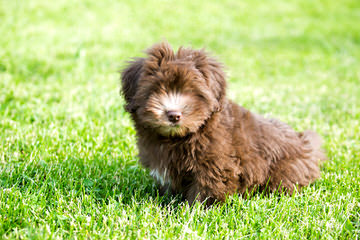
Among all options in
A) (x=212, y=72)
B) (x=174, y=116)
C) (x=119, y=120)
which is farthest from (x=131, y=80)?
(x=119, y=120)

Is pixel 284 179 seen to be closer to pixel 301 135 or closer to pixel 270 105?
pixel 301 135

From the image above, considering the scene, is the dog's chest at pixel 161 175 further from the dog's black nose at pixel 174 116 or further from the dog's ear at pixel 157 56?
the dog's ear at pixel 157 56

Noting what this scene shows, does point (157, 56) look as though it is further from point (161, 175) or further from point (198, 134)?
point (161, 175)

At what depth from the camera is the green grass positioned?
296cm

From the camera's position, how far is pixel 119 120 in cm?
546

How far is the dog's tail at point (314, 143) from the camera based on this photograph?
412 centimetres

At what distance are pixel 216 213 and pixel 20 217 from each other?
173 centimetres

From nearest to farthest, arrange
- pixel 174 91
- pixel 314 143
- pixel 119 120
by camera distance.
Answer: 1. pixel 174 91
2. pixel 314 143
3. pixel 119 120

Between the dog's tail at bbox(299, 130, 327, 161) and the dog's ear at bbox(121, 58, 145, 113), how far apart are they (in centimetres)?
220

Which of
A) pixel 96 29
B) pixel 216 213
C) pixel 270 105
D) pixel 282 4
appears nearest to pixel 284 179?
pixel 216 213

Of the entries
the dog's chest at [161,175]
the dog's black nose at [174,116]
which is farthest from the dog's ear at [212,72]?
the dog's chest at [161,175]

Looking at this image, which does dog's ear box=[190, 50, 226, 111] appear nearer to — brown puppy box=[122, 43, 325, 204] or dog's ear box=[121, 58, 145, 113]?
brown puppy box=[122, 43, 325, 204]

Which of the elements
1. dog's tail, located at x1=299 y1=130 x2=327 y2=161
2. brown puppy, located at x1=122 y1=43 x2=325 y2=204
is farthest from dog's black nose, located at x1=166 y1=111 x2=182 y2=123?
dog's tail, located at x1=299 y1=130 x2=327 y2=161

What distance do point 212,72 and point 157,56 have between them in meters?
0.56
